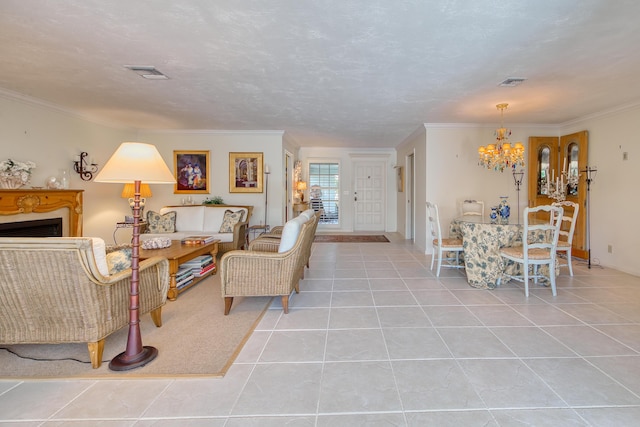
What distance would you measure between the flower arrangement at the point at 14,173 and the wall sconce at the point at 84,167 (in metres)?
0.94

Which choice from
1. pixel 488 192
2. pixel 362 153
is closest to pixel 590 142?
pixel 488 192

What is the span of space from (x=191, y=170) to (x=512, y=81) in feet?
18.3

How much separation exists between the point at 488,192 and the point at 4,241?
6.23 metres

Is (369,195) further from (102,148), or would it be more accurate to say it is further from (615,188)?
(102,148)

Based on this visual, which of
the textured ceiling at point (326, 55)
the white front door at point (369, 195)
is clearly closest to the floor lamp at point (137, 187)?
the textured ceiling at point (326, 55)

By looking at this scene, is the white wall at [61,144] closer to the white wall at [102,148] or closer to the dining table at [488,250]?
the white wall at [102,148]

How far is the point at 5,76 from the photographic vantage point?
3.43 meters

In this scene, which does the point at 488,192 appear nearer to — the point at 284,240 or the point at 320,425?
the point at 284,240

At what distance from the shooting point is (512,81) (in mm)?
3430

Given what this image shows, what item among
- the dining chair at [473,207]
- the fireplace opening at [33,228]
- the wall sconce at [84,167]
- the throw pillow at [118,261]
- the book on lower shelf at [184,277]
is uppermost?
the wall sconce at [84,167]

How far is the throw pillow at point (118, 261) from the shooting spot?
219 centimetres

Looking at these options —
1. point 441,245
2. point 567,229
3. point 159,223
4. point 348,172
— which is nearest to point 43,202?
point 159,223

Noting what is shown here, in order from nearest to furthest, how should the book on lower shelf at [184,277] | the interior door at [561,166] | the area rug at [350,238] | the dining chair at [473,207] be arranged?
the book on lower shelf at [184,277], the interior door at [561,166], the dining chair at [473,207], the area rug at [350,238]

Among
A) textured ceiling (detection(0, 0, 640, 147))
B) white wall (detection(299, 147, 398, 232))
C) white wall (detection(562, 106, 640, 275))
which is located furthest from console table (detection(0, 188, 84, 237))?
white wall (detection(562, 106, 640, 275))
